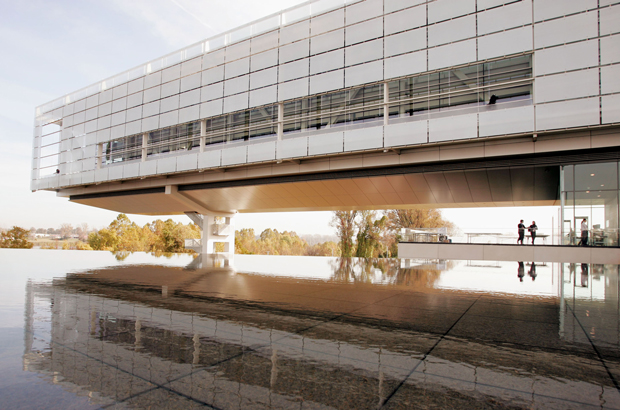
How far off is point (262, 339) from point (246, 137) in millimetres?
24932

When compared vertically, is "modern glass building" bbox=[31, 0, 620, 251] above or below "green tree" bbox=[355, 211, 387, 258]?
above

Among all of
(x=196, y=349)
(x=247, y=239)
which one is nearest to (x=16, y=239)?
(x=247, y=239)

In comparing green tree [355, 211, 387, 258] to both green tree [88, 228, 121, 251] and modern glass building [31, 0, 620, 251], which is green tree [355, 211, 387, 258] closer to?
Result: modern glass building [31, 0, 620, 251]

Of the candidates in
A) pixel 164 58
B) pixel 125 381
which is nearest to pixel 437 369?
pixel 125 381

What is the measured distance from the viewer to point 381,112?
23.1 m

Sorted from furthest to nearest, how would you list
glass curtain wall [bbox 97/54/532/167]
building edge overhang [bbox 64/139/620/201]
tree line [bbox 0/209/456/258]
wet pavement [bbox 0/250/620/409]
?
tree line [bbox 0/209/456/258] → glass curtain wall [bbox 97/54/532/167] → building edge overhang [bbox 64/139/620/201] → wet pavement [bbox 0/250/620/409]

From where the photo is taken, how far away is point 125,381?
118 inches

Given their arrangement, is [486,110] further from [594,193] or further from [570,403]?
[570,403]

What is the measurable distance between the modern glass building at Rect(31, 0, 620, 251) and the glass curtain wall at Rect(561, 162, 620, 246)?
73 millimetres

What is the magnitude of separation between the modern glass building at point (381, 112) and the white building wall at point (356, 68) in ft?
0.27

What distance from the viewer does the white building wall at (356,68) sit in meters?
17.5

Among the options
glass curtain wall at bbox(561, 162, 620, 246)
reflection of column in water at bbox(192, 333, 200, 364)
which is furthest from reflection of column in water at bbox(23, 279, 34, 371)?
glass curtain wall at bbox(561, 162, 620, 246)

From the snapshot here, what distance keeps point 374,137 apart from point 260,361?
1975 cm

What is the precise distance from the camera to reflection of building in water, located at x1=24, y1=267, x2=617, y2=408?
9.36ft
